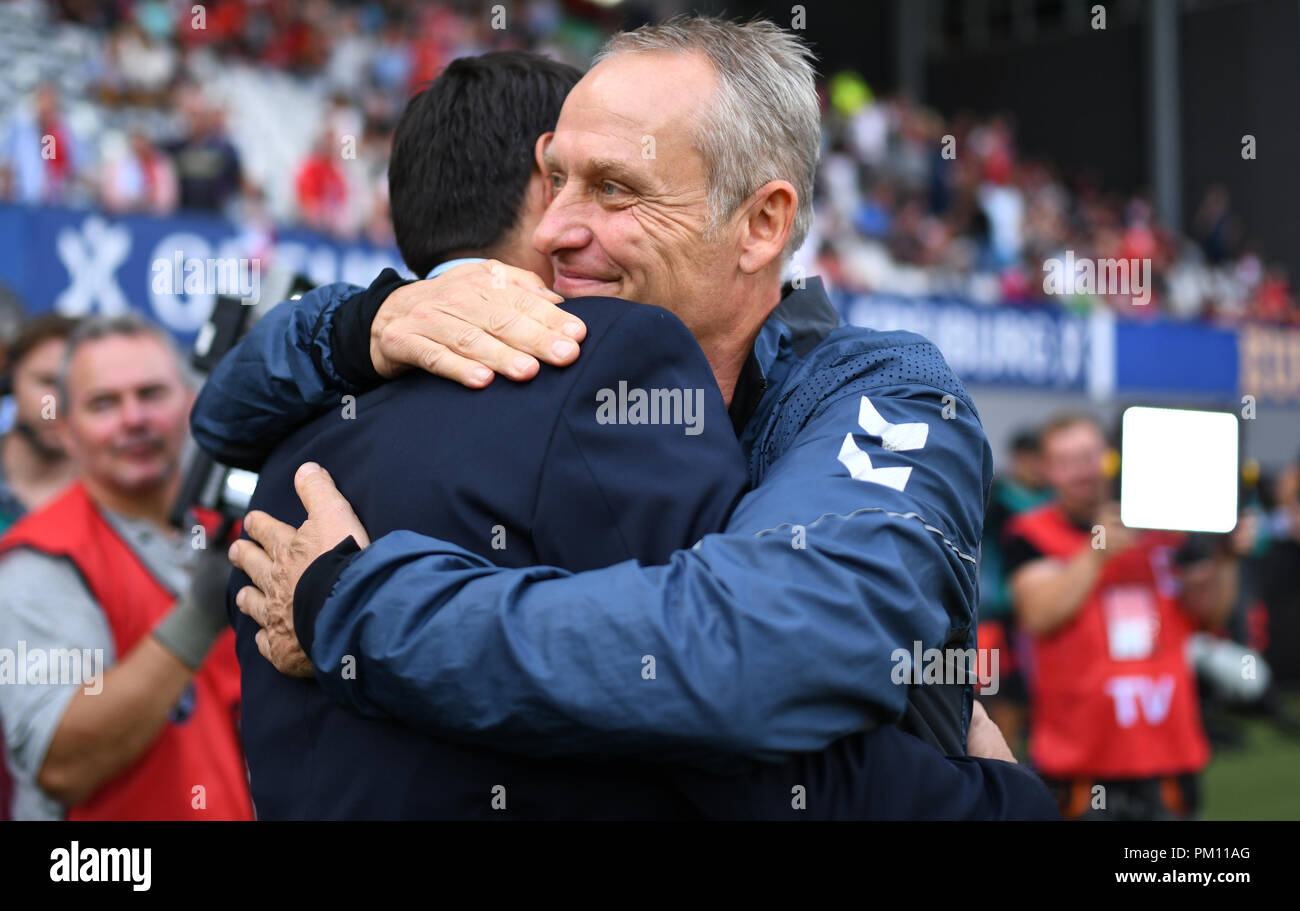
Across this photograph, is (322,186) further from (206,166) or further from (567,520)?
(567,520)

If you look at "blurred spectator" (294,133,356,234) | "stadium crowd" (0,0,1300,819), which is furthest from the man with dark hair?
"blurred spectator" (294,133,356,234)

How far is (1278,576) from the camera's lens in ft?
34.6

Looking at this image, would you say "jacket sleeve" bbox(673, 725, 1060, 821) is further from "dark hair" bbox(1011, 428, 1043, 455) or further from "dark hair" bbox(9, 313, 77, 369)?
"dark hair" bbox(1011, 428, 1043, 455)

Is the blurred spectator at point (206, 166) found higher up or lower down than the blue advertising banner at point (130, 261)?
higher up

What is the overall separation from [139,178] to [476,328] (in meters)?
8.52

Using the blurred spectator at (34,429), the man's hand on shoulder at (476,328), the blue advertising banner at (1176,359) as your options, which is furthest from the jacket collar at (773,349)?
the blue advertising banner at (1176,359)

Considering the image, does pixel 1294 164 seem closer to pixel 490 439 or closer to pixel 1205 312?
pixel 1205 312

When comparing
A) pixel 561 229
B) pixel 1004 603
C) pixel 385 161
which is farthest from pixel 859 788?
pixel 385 161

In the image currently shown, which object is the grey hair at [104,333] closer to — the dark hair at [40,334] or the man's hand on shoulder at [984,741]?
the dark hair at [40,334]

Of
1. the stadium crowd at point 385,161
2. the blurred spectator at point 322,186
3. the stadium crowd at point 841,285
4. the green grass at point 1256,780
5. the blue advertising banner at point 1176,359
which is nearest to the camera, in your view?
the stadium crowd at point 841,285

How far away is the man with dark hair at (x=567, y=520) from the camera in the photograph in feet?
4.35

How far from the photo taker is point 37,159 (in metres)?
8.48

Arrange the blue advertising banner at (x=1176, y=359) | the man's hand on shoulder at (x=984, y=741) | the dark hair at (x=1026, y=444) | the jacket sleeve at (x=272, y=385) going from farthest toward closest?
1. the blue advertising banner at (x=1176, y=359)
2. the dark hair at (x=1026, y=444)
3. the man's hand on shoulder at (x=984, y=741)
4. the jacket sleeve at (x=272, y=385)

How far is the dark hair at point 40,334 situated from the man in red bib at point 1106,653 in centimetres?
330
